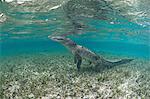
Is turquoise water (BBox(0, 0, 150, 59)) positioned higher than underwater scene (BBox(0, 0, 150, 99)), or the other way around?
underwater scene (BBox(0, 0, 150, 99))

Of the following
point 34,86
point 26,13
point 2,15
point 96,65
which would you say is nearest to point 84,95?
point 34,86

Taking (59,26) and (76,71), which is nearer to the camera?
(76,71)

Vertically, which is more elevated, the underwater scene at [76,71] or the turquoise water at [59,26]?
the underwater scene at [76,71]

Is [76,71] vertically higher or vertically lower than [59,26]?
higher

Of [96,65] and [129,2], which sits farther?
[129,2]

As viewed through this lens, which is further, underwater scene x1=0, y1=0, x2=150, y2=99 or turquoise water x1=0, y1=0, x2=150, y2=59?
turquoise water x1=0, y1=0, x2=150, y2=59

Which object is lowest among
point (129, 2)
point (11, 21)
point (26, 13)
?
point (11, 21)

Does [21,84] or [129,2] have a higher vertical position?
[129,2]

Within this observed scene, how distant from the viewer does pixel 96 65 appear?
16.0 metres

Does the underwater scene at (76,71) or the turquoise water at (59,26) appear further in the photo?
the turquoise water at (59,26)

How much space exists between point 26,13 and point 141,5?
12283mm

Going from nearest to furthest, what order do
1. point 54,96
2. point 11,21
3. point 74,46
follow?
point 54,96, point 74,46, point 11,21

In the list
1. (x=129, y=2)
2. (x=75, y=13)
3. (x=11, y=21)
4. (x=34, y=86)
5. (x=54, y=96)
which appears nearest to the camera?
(x=54, y=96)

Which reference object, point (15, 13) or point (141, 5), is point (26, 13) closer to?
point (15, 13)
